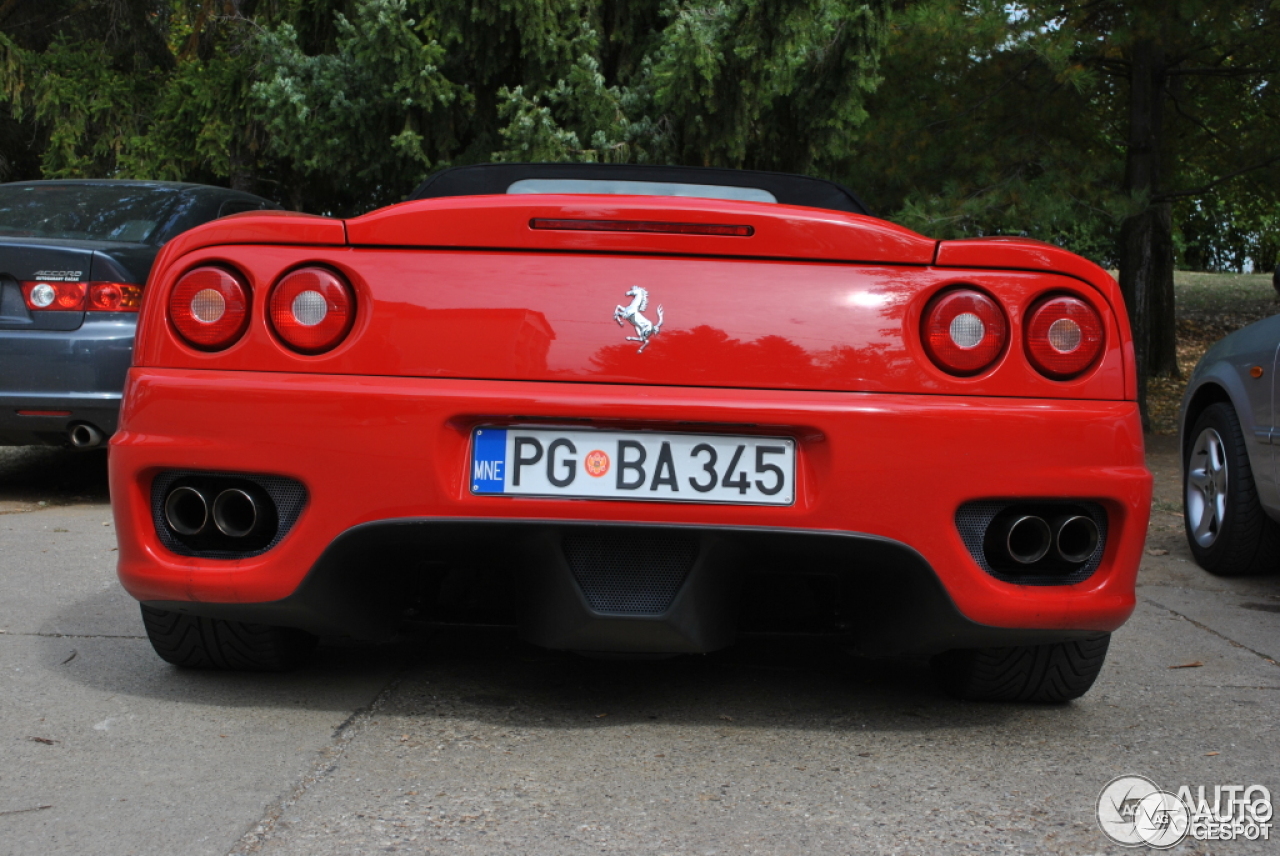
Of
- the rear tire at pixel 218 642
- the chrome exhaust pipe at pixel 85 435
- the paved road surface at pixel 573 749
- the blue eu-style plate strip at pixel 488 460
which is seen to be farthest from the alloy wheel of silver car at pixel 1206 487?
the chrome exhaust pipe at pixel 85 435

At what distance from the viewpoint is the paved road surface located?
85.4 inches

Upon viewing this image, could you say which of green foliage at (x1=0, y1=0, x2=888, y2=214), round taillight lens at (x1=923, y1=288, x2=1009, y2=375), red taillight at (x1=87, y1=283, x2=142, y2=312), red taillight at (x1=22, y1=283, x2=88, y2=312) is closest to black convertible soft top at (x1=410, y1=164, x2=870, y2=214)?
round taillight lens at (x1=923, y1=288, x2=1009, y2=375)

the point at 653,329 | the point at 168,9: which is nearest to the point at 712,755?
the point at 653,329

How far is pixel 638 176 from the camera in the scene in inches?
145

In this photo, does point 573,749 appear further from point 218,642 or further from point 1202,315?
point 1202,315

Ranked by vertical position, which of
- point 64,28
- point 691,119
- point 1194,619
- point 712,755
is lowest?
point 1194,619

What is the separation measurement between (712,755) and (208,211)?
5.10 m

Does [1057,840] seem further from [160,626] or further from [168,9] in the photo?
[168,9]

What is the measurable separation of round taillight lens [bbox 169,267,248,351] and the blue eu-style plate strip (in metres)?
0.55

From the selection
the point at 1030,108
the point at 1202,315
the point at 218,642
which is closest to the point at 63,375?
the point at 218,642

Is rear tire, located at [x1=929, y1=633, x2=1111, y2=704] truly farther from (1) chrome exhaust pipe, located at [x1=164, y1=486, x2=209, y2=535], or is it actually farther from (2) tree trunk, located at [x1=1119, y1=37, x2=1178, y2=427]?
(2) tree trunk, located at [x1=1119, y1=37, x2=1178, y2=427]

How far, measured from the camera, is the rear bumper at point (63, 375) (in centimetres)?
563

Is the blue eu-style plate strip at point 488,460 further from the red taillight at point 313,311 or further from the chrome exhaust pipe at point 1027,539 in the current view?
the chrome exhaust pipe at point 1027,539

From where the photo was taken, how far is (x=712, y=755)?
8.51ft
